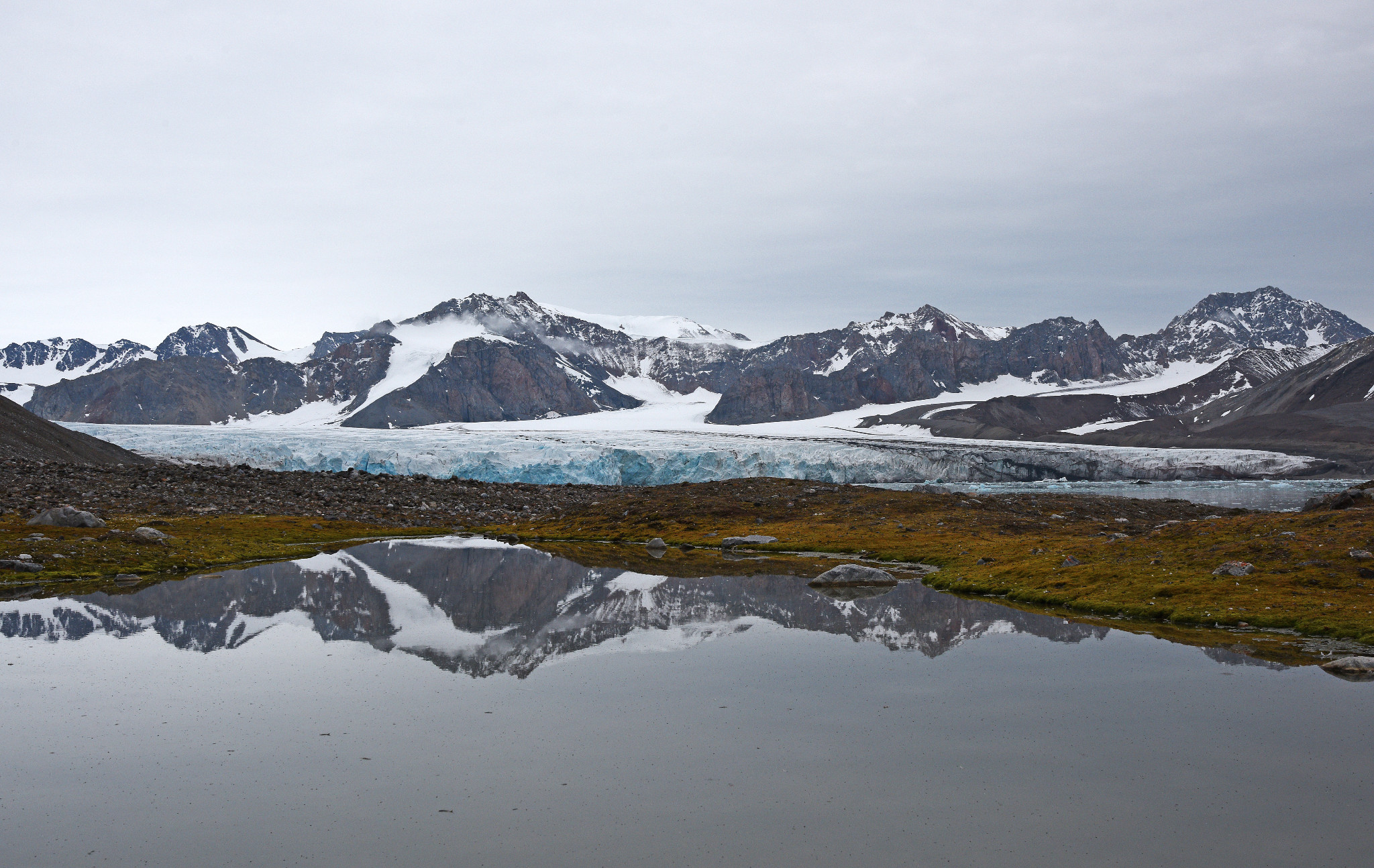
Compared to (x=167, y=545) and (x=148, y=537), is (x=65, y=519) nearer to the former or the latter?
(x=148, y=537)

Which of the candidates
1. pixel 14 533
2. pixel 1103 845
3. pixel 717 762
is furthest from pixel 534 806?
pixel 14 533

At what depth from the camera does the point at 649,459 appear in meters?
138

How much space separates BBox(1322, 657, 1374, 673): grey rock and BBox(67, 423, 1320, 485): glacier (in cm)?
9554

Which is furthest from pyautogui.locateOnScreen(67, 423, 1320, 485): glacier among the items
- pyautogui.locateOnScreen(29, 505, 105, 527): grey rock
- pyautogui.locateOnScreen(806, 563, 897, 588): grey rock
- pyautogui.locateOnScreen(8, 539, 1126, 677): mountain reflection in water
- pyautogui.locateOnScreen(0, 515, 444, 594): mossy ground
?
pyautogui.locateOnScreen(8, 539, 1126, 677): mountain reflection in water

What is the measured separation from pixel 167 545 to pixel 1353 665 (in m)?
49.9

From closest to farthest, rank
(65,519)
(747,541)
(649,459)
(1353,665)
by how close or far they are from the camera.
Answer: (1353,665)
(65,519)
(747,541)
(649,459)

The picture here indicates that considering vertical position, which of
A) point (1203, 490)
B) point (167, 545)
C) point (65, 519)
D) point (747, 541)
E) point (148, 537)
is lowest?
point (1203, 490)

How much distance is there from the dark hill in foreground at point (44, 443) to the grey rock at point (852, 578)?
72.5 metres

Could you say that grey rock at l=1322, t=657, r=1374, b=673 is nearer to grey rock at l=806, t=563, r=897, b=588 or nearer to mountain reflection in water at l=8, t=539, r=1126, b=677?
mountain reflection in water at l=8, t=539, r=1126, b=677

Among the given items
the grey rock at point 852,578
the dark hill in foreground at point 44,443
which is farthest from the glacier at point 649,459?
the grey rock at point 852,578

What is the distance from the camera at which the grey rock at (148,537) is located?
45.8m

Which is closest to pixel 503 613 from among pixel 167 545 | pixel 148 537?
pixel 167 545

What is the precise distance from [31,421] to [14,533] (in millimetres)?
52334

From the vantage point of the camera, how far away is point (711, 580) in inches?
1629
